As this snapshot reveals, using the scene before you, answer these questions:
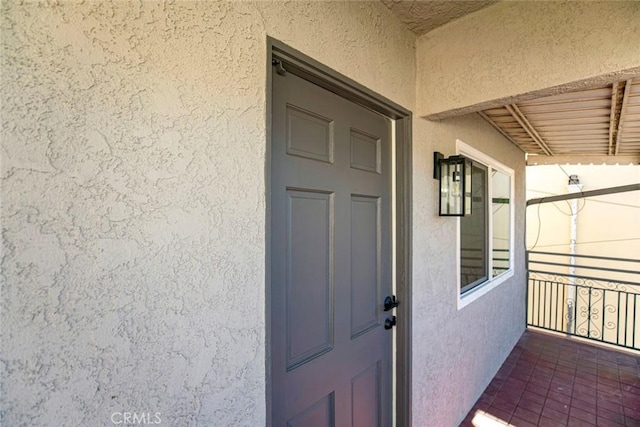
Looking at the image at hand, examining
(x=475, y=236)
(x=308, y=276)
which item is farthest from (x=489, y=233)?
(x=308, y=276)

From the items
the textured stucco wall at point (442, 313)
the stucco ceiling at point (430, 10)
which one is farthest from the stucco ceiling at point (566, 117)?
the textured stucco wall at point (442, 313)

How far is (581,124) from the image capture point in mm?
3109

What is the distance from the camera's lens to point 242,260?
1055mm

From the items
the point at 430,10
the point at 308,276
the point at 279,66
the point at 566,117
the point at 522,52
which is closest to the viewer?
the point at 279,66

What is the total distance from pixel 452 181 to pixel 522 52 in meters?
0.85

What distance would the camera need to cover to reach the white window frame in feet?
8.49

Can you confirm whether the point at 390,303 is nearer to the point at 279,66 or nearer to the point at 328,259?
the point at 328,259

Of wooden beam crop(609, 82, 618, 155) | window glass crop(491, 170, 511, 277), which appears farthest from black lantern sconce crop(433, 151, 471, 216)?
window glass crop(491, 170, 511, 277)

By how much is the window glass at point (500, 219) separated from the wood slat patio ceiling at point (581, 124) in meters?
0.56

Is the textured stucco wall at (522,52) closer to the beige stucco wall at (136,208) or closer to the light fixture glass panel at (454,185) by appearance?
the light fixture glass panel at (454,185)

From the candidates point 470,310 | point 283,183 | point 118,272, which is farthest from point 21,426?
point 470,310

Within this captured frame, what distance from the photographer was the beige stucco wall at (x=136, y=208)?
667 millimetres

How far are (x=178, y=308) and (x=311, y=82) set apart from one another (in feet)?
3.59

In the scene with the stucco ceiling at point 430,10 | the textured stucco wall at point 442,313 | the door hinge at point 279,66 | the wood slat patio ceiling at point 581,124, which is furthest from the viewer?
the wood slat patio ceiling at point 581,124
